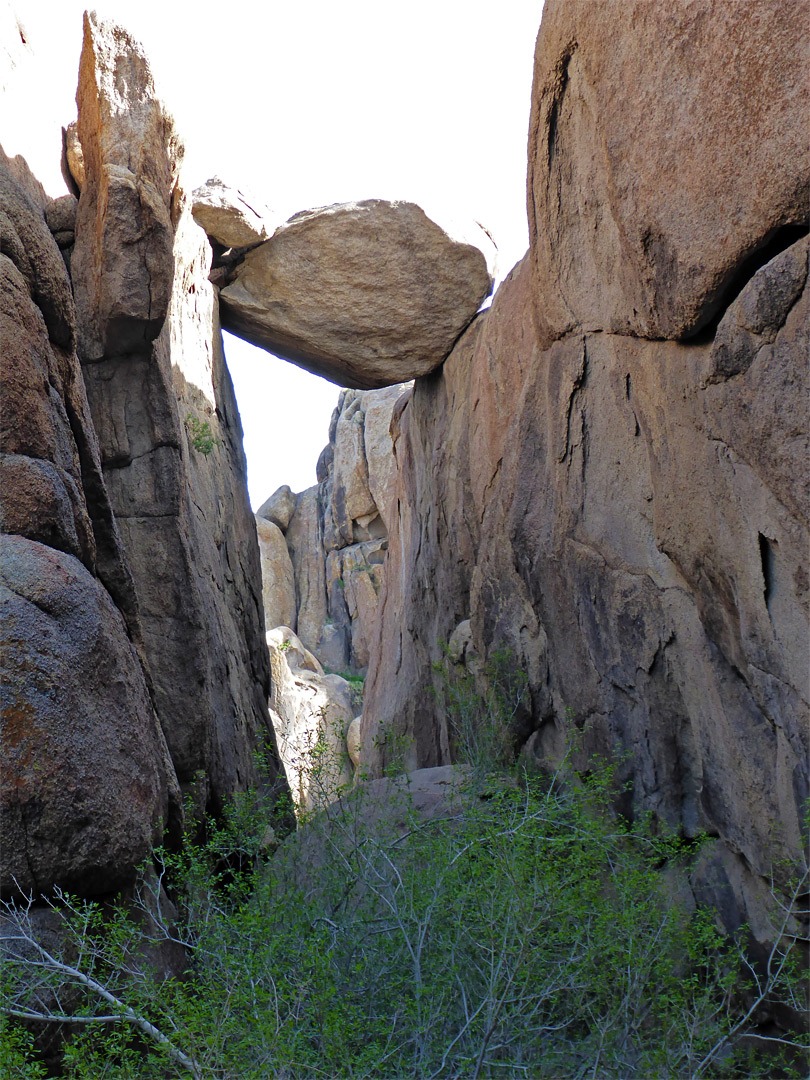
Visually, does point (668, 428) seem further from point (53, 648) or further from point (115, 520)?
point (53, 648)

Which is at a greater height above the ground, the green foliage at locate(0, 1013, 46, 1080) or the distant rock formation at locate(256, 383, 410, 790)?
the distant rock formation at locate(256, 383, 410, 790)

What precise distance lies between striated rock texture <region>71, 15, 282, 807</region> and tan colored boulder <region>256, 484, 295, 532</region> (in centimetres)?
1870

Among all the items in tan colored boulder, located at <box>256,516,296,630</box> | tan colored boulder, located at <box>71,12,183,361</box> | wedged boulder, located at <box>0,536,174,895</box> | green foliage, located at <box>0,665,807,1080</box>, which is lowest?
green foliage, located at <box>0,665,807,1080</box>

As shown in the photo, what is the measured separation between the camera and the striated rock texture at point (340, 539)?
23.3 meters

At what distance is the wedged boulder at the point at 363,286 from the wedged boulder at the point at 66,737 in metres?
6.13

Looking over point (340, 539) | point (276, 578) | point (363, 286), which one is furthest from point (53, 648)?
point (276, 578)

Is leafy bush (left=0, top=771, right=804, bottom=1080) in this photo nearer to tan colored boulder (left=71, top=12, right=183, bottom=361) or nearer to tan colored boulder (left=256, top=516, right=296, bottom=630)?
tan colored boulder (left=71, top=12, right=183, bottom=361)

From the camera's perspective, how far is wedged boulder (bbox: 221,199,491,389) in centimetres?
927

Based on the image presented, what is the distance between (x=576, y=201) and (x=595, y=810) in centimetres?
411

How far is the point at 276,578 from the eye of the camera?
25250 millimetres

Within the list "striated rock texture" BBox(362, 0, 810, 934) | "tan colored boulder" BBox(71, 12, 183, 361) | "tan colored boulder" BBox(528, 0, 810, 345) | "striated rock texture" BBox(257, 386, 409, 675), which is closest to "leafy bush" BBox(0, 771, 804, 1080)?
"striated rock texture" BBox(362, 0, 810, 934)

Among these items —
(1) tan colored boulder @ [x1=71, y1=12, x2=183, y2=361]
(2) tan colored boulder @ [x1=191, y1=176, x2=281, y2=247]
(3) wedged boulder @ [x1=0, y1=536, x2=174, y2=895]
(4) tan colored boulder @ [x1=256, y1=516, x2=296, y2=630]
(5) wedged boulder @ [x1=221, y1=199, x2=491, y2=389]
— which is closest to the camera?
(3) wedged boulder @ [x1=0, y1=536, x2=174, y2=895]

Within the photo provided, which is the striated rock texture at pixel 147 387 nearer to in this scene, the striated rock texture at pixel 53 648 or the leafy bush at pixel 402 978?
the striated rock texture at pixel 53 648

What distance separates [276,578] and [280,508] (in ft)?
7.62
